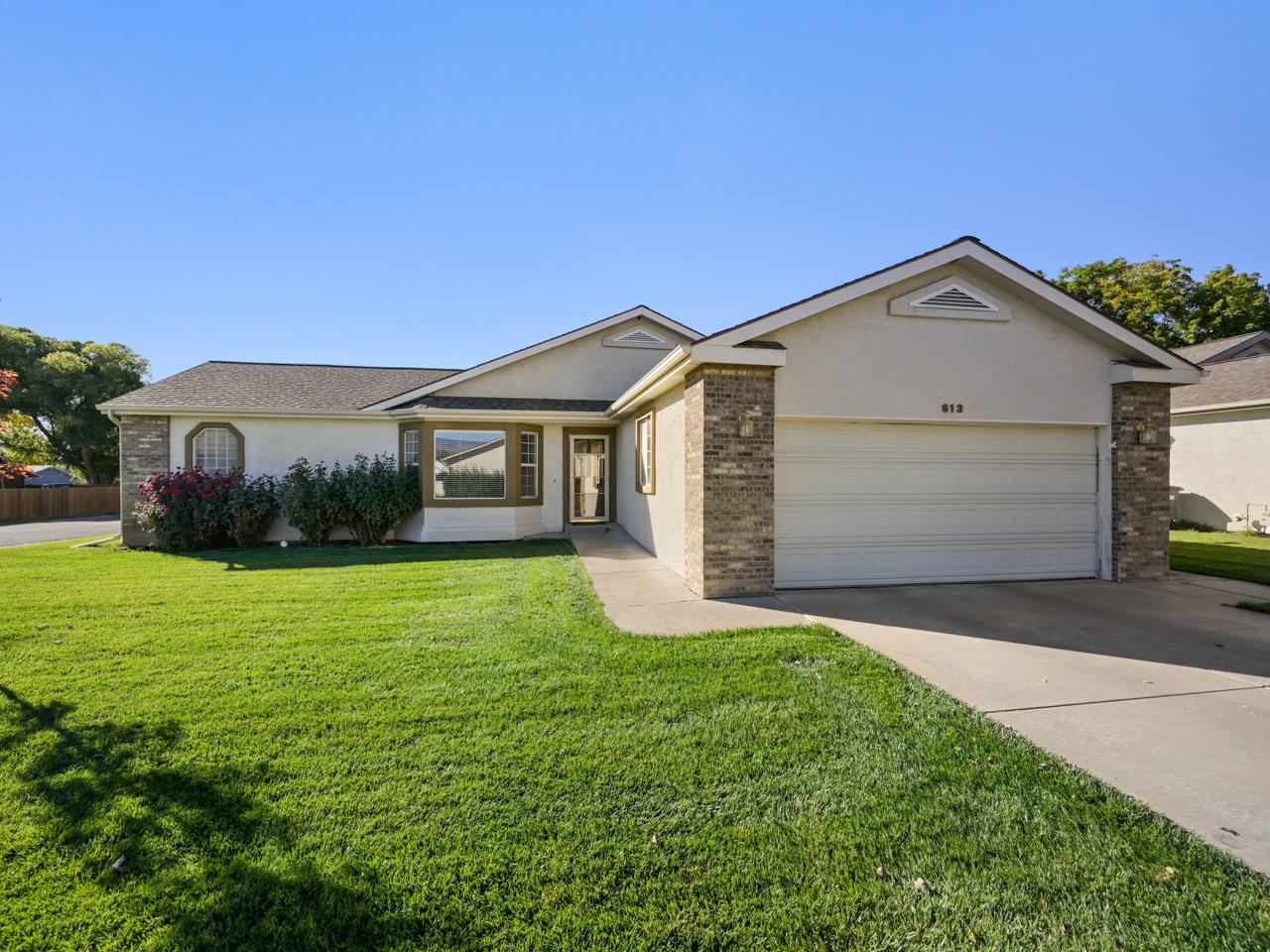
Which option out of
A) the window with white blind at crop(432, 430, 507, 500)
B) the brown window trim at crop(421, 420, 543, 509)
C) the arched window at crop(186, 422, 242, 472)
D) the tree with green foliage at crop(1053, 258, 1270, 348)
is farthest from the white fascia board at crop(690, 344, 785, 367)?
the tree with green foliage at crop(1053, 258, 1270, 348)

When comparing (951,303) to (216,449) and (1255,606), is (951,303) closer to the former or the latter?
(1255,606)

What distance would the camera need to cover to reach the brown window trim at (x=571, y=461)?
13920 mm

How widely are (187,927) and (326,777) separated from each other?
1.00 m

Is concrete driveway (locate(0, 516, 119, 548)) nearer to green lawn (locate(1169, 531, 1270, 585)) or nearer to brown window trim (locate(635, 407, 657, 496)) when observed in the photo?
brown window trim (locate(635, 407, 657, 496))

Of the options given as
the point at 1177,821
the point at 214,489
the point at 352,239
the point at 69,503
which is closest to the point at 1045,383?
the point at 1177,821

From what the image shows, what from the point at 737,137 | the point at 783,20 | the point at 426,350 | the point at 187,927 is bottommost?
the point at 187,927

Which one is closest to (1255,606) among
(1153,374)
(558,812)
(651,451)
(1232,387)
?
(1153,374)

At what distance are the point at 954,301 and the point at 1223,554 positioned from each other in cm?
865

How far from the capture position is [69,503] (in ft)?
84.9

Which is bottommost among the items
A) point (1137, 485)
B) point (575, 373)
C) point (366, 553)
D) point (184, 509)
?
point (366, 553)

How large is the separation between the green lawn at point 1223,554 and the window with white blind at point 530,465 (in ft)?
40.6

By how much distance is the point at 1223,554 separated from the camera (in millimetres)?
10914

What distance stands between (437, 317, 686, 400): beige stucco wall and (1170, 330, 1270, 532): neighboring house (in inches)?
611

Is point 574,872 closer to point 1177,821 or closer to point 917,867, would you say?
point 917,867
